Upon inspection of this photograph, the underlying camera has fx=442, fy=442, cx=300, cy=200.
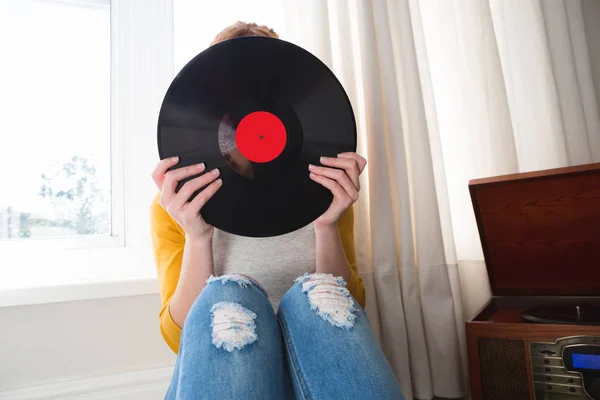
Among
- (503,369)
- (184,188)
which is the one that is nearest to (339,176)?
(184,188)

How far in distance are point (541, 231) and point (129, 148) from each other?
3.65ft

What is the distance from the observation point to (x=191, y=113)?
2.26 ft

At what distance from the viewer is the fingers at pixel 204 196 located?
27.8 inches

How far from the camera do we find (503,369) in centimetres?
84

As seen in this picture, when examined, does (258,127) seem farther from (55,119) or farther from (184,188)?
(55,119)

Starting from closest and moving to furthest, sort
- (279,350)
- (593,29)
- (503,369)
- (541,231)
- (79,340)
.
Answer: (279,350), (503,369), (541,231), (79,340), (593,29)

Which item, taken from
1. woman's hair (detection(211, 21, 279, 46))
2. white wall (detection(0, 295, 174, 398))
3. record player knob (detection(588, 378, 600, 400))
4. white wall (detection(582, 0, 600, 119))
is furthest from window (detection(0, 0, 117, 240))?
white wall (detection(582, 0, 600, 119))

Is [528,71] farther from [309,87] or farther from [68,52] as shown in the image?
[68,52]

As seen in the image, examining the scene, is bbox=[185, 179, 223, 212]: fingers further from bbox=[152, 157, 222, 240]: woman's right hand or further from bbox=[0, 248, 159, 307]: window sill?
bbox=[0, 248, 159, 307]: window sill

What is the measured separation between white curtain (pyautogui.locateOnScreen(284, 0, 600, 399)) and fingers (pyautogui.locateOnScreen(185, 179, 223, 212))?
1.70ft

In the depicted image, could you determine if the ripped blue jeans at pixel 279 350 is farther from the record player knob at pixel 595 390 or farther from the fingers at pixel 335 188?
the record player knob at pixel 595 390

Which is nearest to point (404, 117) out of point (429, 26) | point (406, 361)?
point (429, 26)

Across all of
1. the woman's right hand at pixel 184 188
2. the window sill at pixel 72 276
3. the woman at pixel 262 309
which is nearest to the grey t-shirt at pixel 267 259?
the woman at pixel 262 309

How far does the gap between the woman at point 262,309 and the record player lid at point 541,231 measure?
381 millimetres
